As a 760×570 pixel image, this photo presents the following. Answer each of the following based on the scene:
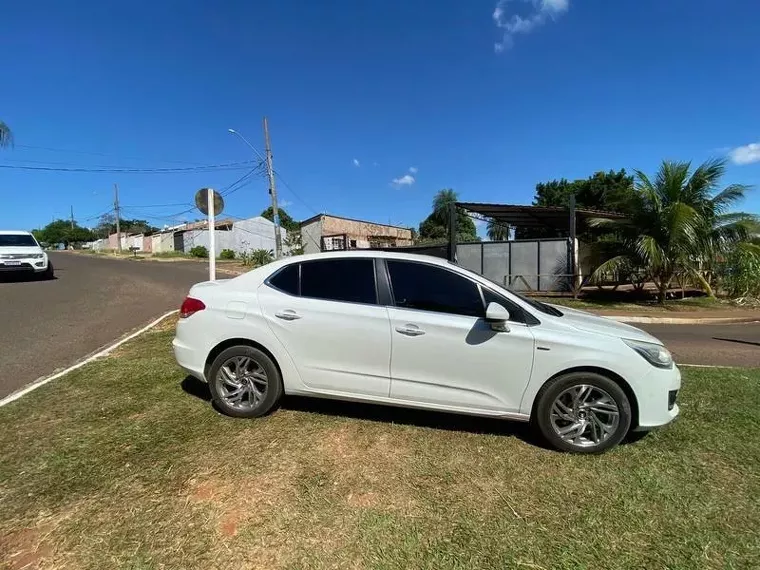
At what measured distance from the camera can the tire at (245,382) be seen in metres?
4.24

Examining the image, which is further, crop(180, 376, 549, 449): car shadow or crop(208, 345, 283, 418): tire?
crop(208, 345, 283, 418): tire

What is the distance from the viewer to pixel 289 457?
356 centimetres

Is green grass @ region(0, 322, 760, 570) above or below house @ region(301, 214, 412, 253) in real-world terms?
below

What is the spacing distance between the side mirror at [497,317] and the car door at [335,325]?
853 mm

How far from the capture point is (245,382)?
4312 mm

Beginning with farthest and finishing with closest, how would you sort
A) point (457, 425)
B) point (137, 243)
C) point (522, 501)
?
1. point (137, 243)
2. point (457, 425)
3. point (522, 501)

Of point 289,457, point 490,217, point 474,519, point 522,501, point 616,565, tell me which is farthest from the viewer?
point 490,217

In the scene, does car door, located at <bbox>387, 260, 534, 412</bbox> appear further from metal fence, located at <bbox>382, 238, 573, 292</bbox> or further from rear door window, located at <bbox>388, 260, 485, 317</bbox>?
metal fence, located at <bbox>382, 238, 573, 292</bbox>

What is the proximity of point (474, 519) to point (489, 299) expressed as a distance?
5.73ft

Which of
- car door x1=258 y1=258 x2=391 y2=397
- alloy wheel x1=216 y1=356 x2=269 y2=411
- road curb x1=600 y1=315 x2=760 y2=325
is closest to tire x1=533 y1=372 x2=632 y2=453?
car door x1=258 y1=258 x2=391 y2=397

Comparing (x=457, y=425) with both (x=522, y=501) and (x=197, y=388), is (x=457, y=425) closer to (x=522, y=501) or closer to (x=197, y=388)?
(x=522, y=501)

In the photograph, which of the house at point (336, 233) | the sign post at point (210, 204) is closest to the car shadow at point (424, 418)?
the sign post at point (210, 204)

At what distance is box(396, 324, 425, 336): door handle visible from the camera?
3848 millimetres

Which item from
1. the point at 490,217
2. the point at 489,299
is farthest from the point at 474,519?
the point at 490,217
